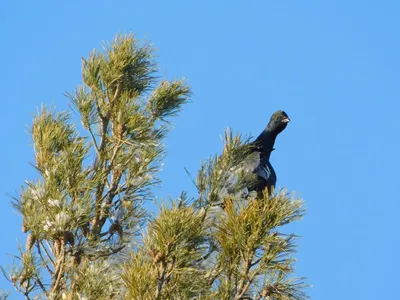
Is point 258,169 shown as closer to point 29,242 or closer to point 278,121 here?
point 278,121

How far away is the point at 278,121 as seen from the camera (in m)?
6.95

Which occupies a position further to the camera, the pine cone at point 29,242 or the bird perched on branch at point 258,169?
the pine cone at point 29,242

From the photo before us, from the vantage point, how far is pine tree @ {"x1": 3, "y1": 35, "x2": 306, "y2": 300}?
17.1ft

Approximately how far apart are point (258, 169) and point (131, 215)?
86cm

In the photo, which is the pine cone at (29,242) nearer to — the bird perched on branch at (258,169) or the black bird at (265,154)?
the bird perched on branch at (258,169)

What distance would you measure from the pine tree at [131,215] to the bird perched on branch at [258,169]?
0.25ft

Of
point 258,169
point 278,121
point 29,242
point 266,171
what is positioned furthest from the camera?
point 278,121

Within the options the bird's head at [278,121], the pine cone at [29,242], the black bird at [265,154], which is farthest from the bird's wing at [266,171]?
the pine cone at [29,242]

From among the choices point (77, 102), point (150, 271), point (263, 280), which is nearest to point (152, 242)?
point (150, 271)

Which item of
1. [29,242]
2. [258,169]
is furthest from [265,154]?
[29,242]

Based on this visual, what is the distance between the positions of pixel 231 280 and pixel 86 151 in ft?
4.69

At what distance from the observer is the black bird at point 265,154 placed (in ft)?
20.4

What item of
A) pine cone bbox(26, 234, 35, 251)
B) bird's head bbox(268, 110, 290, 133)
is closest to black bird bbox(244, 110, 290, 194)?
bird's head bbox(268, 110, 290, 133)

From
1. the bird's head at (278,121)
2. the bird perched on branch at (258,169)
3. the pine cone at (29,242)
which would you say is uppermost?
the bird's head at (278,121)
